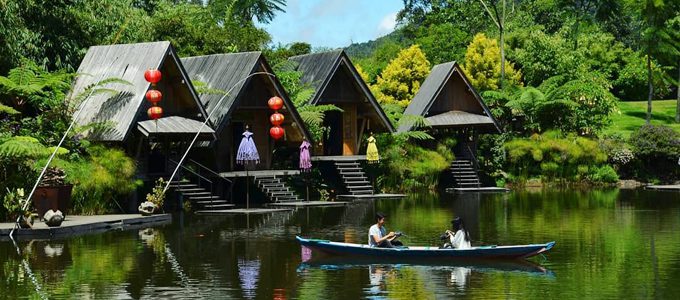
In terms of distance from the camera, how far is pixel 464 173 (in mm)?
50844

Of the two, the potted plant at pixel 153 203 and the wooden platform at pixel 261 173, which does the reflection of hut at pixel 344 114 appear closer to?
the wooden platform at pixel 261 173

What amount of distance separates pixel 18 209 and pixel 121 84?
8742 mm

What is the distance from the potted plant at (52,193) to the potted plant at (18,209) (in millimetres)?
621

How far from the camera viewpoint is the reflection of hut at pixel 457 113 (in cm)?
5019

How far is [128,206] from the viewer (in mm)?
36219

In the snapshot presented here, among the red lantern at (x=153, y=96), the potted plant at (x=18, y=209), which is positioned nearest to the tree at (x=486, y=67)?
A: the red lantern at (x=153, y=96)

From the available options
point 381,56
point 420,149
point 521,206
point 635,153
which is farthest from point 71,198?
point 381,56

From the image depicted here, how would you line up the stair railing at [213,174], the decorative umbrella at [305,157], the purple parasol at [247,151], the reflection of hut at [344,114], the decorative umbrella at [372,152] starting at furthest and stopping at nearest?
1. the decorative umbrella at [372,152]
2. the reflection of hut at [344,114]
3. the decorative umbrella at [305,157]
4. the stair railing at [213,174]
5. the purple parasol at [247,151]

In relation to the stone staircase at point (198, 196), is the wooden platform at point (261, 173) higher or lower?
higher

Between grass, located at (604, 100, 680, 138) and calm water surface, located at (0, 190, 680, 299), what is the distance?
1173 inches

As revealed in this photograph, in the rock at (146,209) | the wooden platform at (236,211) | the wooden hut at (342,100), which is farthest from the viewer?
the wooden hut at (342,100)

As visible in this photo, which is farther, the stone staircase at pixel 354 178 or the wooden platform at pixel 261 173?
the stone staircase at pixel 354 178

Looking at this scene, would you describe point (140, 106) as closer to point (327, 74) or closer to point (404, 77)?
point (327, 74)

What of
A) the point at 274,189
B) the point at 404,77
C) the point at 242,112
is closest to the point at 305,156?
the point at 274,189
